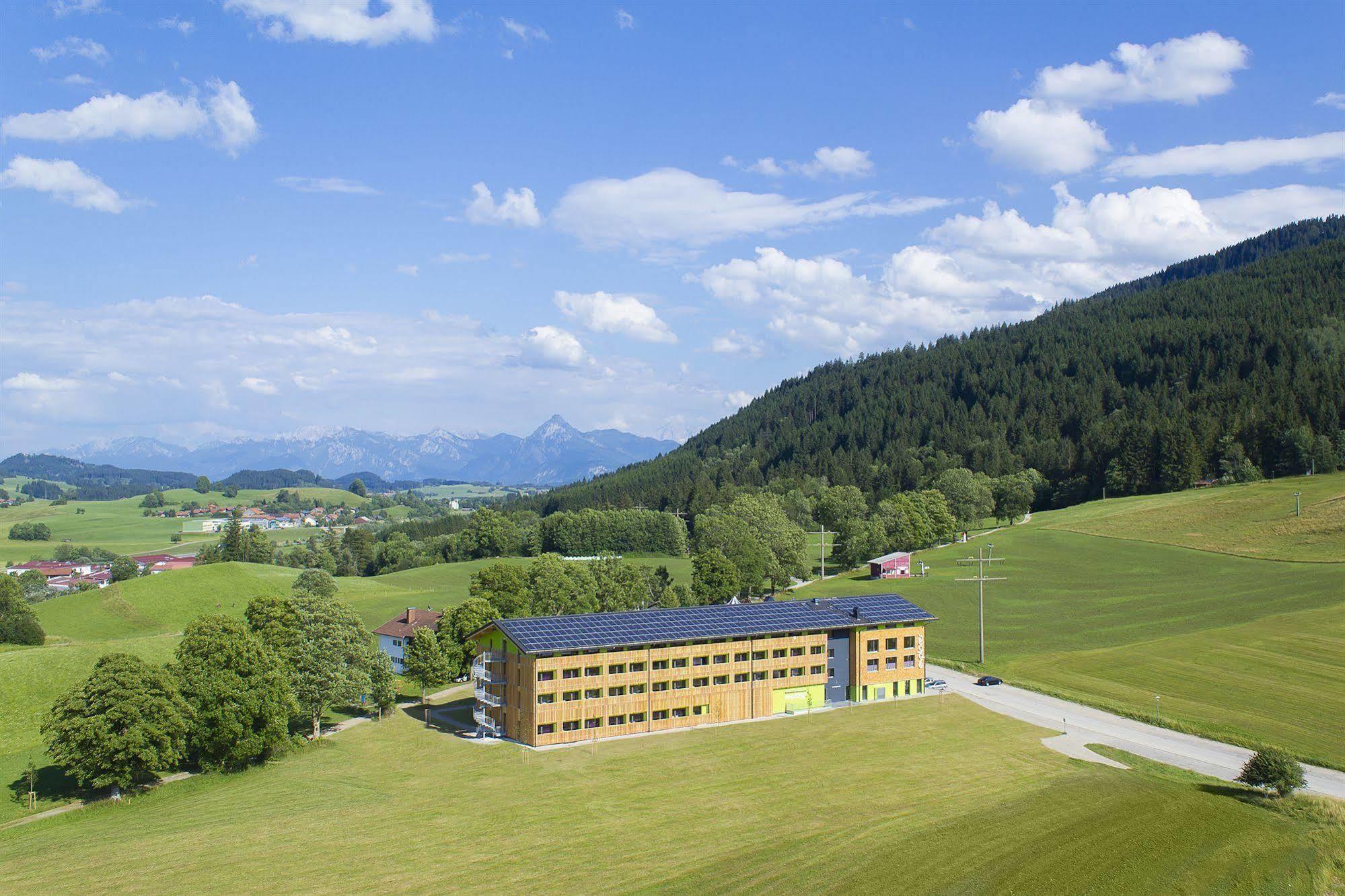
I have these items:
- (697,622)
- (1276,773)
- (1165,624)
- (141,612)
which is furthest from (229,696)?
(1165,624)

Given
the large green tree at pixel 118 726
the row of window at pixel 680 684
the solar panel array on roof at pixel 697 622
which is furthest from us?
the solar panel array on roof at pixel 697 622

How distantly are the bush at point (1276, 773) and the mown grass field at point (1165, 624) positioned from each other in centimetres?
721

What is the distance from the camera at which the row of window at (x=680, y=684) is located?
62.8 meters

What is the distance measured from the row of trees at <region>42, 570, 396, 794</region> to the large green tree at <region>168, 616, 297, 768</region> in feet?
0.20

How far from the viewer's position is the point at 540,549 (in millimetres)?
181750

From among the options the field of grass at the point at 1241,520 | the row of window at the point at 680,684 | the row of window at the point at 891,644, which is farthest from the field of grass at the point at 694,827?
the field of grass at the point at 1241,520

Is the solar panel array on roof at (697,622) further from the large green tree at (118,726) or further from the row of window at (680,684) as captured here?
the large green tree at (118,726)

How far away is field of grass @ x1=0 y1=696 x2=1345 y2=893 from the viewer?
126 feet

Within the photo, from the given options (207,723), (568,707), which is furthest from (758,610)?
(207,723)

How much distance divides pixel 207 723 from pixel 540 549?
12367 cm

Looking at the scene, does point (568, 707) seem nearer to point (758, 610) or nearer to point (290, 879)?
point (758, 610)

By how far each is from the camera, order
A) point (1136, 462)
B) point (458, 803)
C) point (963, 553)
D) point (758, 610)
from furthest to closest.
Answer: point (1136, 462), point (963, 553), point (758, 610), point (458, 803)

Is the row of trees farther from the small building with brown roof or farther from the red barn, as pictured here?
the red barn

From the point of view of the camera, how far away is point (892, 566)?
13262cm
